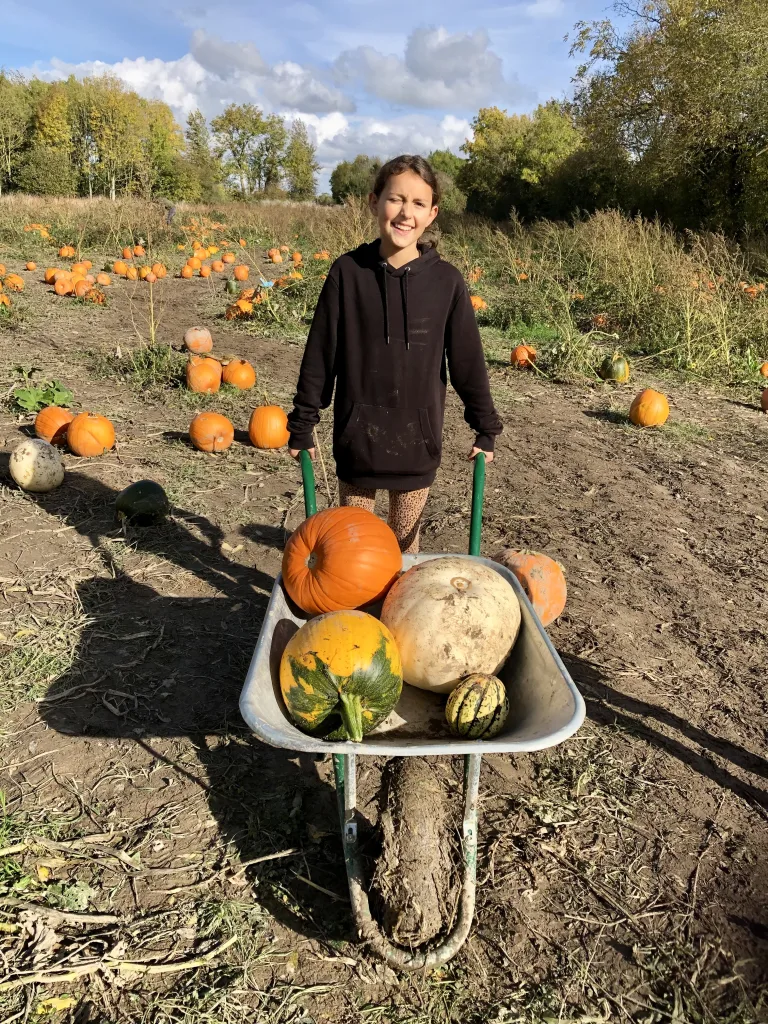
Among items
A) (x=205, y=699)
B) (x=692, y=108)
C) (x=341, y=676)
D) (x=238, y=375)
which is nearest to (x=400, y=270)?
(x=341, y=676)

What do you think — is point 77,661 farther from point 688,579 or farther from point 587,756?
point 688,579

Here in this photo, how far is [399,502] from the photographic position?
300 centimetres

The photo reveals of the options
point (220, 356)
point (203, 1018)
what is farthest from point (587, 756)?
point (220, 356)

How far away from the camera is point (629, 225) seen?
41.1 feet

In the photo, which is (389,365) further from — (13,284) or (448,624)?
(13,284)

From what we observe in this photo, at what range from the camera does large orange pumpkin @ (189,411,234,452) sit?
5.50 metres

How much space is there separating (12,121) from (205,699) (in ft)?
157

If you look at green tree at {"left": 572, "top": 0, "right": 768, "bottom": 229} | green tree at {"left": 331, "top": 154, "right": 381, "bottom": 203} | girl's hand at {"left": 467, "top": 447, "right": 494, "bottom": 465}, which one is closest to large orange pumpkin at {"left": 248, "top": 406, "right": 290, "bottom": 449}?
girl's hand at {"left": 467, "top": 447, "right": 494, "bottom": 465}

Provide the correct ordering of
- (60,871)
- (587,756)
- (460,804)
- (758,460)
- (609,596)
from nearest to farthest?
(60,871) < (460,804) < (587,756) < (609,596) < (758,460)

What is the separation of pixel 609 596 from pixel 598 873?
187 cm

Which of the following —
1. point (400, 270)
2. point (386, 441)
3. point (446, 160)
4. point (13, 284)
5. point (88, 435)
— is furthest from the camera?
point (446, 160)

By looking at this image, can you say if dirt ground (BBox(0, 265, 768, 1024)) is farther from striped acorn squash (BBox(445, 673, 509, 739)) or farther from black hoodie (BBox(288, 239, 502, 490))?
black hoodie (BBox(288, 239, 502, 490))

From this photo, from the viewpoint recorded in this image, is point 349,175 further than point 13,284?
Yes

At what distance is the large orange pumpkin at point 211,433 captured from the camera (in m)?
5.50
